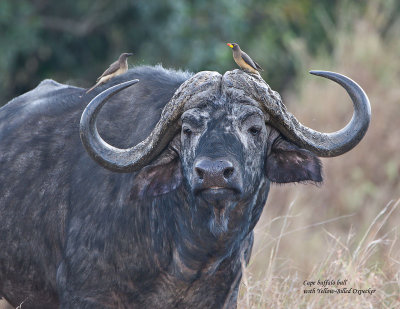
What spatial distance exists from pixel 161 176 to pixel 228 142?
1.98ft

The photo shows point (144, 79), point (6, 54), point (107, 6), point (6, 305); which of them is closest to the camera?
point (144, 79)

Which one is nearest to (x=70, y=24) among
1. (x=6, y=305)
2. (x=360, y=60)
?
(x=360, y=60)

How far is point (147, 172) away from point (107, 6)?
11.7 m

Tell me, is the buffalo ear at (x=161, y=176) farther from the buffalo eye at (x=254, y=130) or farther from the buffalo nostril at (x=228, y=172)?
the buffalo nostril at (x=228, y=172)

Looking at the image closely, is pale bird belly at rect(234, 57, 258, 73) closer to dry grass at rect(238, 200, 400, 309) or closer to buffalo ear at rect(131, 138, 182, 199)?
buffalo ear at rect(131, 138, 182, 199)

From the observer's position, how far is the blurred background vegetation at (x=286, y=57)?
10844 millimetres

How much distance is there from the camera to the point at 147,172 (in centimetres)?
521

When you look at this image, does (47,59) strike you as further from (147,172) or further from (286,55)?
(147,172)

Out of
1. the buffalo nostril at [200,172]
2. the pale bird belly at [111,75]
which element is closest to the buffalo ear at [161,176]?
the buffalo nostril at [200,172]

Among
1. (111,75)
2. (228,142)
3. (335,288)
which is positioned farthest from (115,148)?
(335,288)

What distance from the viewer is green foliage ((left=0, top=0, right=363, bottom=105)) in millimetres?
15203

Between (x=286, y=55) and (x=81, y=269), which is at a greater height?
(x=286, y=55)

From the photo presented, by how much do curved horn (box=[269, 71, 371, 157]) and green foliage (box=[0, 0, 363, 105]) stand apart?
901 cm

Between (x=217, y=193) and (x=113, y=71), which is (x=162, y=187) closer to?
(x=217, y=193)
